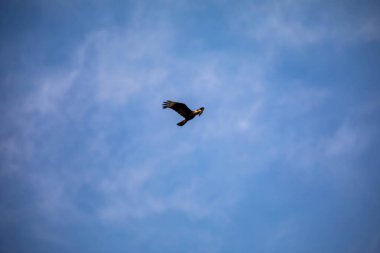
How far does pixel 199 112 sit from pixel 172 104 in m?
1.96

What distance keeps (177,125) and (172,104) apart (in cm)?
182

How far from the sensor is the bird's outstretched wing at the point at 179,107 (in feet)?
91.8

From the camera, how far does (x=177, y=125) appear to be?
96.0 ft

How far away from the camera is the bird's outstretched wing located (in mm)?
27966

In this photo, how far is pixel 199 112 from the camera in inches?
1133

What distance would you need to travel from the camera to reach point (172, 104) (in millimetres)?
28078

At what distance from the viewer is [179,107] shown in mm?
28422

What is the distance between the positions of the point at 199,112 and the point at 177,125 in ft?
5.82
